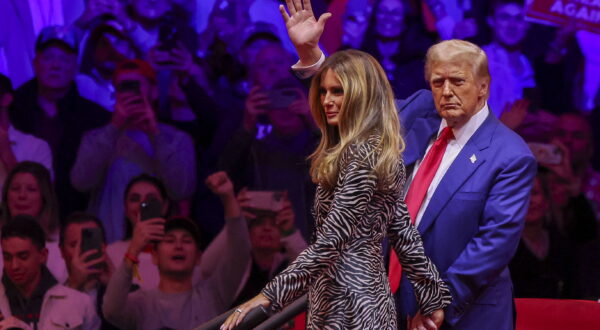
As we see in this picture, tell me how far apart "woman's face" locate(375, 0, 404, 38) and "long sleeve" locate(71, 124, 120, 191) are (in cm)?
176

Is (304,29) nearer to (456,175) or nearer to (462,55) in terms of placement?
(462,55)

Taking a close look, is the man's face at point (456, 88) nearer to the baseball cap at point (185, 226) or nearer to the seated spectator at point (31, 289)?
the baseball cap at point (185, 226)

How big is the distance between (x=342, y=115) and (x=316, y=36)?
61 centimetres

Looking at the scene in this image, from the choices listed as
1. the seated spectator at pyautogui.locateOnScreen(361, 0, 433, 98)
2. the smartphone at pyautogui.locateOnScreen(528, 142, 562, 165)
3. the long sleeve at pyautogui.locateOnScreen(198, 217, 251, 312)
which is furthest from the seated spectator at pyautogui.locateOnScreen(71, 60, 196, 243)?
the smartphone at pyautogui.locateOnScreen(528, 142, 562, 165)

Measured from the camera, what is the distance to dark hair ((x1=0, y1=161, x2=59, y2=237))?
16.2ft

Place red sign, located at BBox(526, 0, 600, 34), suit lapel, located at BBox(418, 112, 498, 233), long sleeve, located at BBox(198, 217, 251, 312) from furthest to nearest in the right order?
1. red sign, located at BBox(526, 0, 600, 34)
2. long sleeve, located at BBox(198, 217, 251, 312)
3. suit lapel, located at BBox(418, 112, 498, 233)

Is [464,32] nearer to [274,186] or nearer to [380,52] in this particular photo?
[380,52]

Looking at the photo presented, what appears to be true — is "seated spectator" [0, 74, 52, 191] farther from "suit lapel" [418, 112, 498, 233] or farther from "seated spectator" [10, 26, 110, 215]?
"suit lapel" [418, 112, 498, 233]

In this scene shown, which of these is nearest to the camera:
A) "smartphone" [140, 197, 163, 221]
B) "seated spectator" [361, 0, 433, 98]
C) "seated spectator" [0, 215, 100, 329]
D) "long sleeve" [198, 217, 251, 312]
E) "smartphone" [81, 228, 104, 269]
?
"seated spectator" [0, 215, 100, 329]

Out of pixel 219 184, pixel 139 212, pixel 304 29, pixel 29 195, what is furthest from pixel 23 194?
pixel 304 29

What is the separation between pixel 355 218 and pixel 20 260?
128 inches

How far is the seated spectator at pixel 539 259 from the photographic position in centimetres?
571

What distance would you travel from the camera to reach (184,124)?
17.0 feet

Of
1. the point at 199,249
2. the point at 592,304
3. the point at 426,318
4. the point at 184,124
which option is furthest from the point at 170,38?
the point at 426,318
